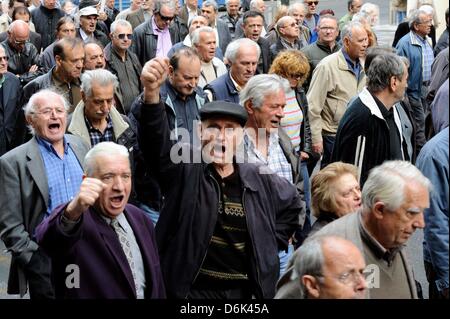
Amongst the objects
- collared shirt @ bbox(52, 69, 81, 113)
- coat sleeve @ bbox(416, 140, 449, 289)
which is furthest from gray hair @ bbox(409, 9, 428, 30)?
coat sleeve @ bbox(416, 140, 449, 289)

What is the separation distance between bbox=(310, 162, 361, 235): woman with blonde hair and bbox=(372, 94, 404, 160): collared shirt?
1.32m

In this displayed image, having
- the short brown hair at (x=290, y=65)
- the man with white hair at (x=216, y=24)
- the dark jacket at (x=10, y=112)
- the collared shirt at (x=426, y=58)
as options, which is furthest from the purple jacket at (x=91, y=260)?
the man with white hair at (x=216, y=24)

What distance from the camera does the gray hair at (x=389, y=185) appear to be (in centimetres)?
498

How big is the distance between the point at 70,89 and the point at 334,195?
3490 mm

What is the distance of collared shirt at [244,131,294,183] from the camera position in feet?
21.9

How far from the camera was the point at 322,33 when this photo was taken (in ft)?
38.8

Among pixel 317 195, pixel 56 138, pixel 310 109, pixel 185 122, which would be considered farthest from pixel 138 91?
pixel 317 195

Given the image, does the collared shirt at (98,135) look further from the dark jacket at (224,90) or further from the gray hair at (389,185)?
the gray hair at (389,185)

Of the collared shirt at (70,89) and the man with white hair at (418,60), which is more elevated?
the collared shirt at (70,89)

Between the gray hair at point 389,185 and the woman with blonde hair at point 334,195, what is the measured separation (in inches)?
27.6

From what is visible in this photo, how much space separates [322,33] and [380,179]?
6.98m

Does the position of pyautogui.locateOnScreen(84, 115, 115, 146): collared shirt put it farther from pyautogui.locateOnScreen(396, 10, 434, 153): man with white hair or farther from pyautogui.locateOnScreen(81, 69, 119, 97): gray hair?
pyautogui.locateOnScreen(396, 10, 434, 153): man with white hair

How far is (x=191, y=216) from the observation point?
17.6ft
